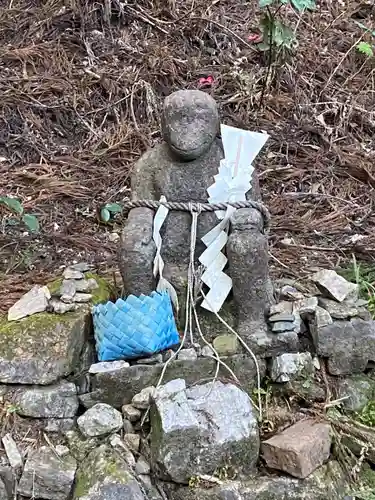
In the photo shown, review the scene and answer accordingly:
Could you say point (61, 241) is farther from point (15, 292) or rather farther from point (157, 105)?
point (157, 105)

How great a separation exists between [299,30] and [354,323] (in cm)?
353

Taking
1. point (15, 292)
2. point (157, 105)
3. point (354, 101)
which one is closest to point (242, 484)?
point (15, 292)

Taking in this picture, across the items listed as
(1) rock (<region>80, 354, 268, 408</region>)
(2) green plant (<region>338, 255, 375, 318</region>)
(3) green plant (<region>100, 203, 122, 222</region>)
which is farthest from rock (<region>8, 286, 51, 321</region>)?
(2) green plant (<region>338, 255, 375, 318</region>)

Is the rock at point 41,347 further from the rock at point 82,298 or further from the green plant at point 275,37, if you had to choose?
the green plant at point 275,37

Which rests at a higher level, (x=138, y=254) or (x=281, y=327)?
(x=138, y=254)

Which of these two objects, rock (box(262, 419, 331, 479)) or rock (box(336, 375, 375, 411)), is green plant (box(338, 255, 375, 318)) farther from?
rock (box(262, 419, 331, 479))

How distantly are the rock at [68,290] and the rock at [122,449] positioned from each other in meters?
0.57

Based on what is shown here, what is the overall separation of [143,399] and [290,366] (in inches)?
19.5

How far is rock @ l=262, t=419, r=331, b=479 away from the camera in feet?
6.73

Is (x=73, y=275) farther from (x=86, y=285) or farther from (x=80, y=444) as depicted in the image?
(x=80, y=444)

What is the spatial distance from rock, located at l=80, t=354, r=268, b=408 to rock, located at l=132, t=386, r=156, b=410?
0.05 meters

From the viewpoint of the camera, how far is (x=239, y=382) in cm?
236

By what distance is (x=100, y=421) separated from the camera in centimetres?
221

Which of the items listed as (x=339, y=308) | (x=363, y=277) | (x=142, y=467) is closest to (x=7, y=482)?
(x=142, y=467)
